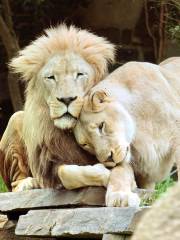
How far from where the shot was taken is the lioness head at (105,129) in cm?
421

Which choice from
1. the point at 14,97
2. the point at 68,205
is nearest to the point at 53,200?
the point at 68,205

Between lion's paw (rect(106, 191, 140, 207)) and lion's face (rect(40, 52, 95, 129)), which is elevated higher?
lion's face (rect(40, 52, 95, 129))

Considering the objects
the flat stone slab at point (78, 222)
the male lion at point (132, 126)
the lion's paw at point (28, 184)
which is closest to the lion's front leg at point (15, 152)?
the lion's paw at point (28, 184)

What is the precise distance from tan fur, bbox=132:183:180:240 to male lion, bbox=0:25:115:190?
8.97ft

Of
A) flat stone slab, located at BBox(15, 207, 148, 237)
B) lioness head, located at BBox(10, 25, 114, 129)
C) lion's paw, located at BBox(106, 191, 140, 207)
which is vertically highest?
lioness head, located at BBox(10, 25, 114, 129)

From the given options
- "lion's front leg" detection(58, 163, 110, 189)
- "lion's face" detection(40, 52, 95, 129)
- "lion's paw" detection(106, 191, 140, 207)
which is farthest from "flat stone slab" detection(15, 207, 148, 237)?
"lion's face" detection(40, 52, 95, 129)

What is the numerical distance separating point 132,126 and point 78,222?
2.07ft

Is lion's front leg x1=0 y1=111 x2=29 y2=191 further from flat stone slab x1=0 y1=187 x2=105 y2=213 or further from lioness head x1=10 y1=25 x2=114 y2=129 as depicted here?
lioness head x1=10 y1=25 x2=114 y2=129

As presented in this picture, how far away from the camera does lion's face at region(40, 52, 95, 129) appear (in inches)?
169

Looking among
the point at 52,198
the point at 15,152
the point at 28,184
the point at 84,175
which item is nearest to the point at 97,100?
the point at 84,175

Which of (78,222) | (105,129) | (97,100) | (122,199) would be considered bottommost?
(78,222)

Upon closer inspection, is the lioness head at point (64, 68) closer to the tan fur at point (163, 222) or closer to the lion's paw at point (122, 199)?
the lion's paw at point (122, 199)

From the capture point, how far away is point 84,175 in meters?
4.25

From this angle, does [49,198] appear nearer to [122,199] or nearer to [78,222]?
[78,222]
